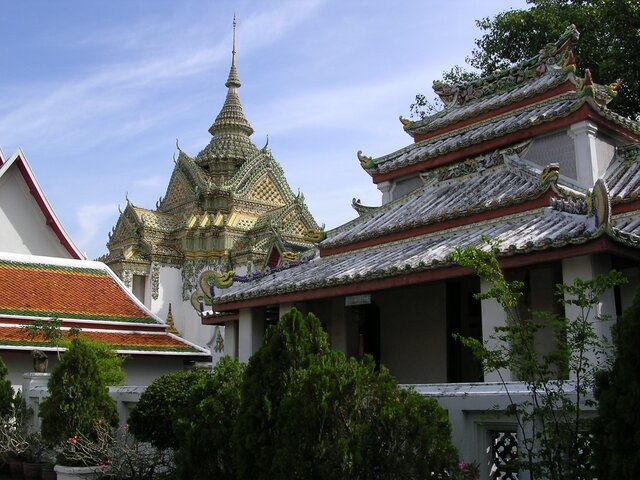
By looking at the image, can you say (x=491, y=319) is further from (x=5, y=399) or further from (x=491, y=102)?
(x=5, y=399)

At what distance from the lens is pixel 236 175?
35.8 metres

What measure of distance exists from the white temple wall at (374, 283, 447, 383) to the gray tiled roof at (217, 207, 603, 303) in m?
1.03

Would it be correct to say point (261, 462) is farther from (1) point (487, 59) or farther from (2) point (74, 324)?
(1) point (487, 59)

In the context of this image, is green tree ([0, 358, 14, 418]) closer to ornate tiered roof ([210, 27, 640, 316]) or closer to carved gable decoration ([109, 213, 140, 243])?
ornate tiered roof ([210, 27, 640, 316])

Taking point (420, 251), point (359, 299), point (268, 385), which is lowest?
point (268, 385)

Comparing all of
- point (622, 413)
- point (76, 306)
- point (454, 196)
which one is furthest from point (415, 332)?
point (622, 413)

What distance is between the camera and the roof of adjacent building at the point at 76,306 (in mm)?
15328

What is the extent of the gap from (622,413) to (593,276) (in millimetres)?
4369

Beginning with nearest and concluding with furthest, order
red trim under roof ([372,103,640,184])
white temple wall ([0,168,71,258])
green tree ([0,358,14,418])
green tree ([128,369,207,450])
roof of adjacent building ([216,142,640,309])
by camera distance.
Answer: roof of adjacent building ([216,142,640,309]) < green tree ([128,369,207,450]) < red trim under roof ([372,103,640,184]) < green tree ([0,358,14,418]) < white temple wall ([0,168,71,258])

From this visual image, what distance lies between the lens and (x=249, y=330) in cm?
1269

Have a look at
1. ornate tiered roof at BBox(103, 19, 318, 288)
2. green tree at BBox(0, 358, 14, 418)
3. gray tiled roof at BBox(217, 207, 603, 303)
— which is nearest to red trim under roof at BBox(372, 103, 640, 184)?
gray tiled roof at BBox(217, 207, 603, 303)

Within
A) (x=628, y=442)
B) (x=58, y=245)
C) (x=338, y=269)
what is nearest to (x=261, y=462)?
(x=628, y=442)

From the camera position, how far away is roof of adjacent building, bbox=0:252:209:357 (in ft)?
50.3

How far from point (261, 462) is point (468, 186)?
761 centimetres
